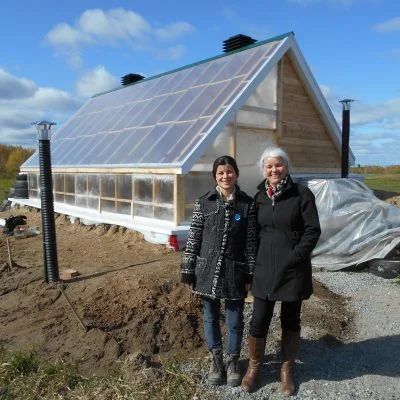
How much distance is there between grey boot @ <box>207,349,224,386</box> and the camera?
3867 mm

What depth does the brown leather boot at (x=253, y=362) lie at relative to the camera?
3758mm

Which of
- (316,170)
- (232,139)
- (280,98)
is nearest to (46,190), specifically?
(232,139)

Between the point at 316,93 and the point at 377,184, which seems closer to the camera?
the point at 316,93

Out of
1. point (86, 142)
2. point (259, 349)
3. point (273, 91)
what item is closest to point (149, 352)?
point (259, 349)

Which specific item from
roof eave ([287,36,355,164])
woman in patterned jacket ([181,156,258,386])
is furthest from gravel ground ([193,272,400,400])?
roof eave ([287,36,355,164])

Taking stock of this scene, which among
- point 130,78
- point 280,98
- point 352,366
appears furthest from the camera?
point 130,78

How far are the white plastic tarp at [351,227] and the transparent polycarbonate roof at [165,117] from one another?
2.98 meters

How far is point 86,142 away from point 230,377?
11192 millimetres

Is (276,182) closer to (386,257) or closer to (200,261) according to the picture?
(200,261)

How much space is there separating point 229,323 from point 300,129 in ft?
30.0

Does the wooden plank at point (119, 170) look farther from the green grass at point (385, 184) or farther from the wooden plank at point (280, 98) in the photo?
the green grass at point (385, 184)

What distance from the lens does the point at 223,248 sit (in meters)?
3.72

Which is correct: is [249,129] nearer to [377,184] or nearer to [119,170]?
[119,170]

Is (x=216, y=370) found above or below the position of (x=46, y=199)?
below
